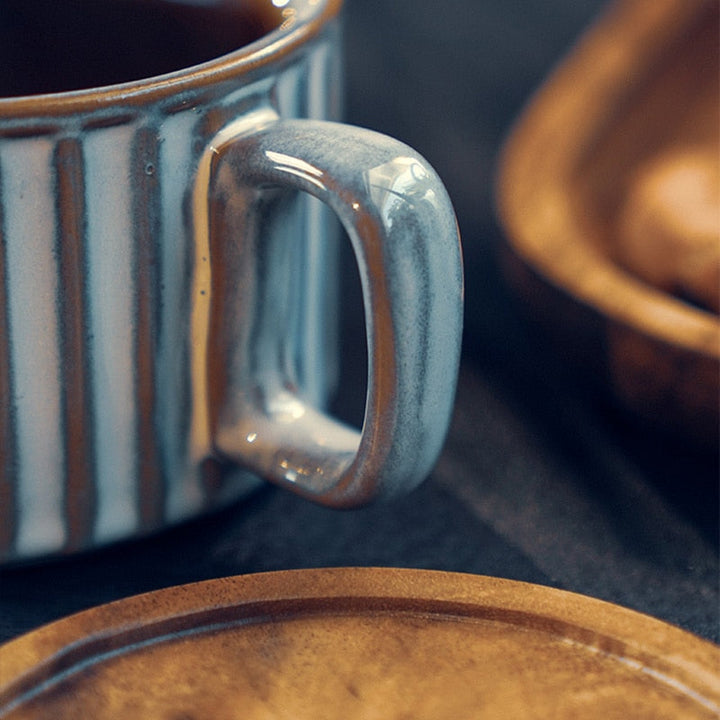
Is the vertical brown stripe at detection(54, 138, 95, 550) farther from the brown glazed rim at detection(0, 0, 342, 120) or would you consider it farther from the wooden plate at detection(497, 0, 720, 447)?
the wooden plate at detection(497, 0, 720, 447)

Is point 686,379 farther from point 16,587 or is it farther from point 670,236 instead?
point 16,587

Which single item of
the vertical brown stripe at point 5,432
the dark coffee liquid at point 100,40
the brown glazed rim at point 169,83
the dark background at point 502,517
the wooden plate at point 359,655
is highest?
the brown glazed rim at point 169,83

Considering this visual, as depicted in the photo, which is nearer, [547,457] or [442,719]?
[442,719]

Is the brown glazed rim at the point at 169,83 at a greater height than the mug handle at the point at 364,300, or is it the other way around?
the brown glazed rim at the point at 169,83

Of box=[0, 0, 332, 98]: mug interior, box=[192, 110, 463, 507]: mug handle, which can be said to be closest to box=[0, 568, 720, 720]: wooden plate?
box=[192, 110, 463, 507]: mug handle

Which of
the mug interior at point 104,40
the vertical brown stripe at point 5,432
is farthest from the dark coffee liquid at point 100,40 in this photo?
the vertical brown stripe at point 5,432

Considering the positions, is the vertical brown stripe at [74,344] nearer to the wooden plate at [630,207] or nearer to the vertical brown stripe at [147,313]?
the vertical brown stripe at [147,313]

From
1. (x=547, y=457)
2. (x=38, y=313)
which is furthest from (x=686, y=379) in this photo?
(x=38, y=313)
